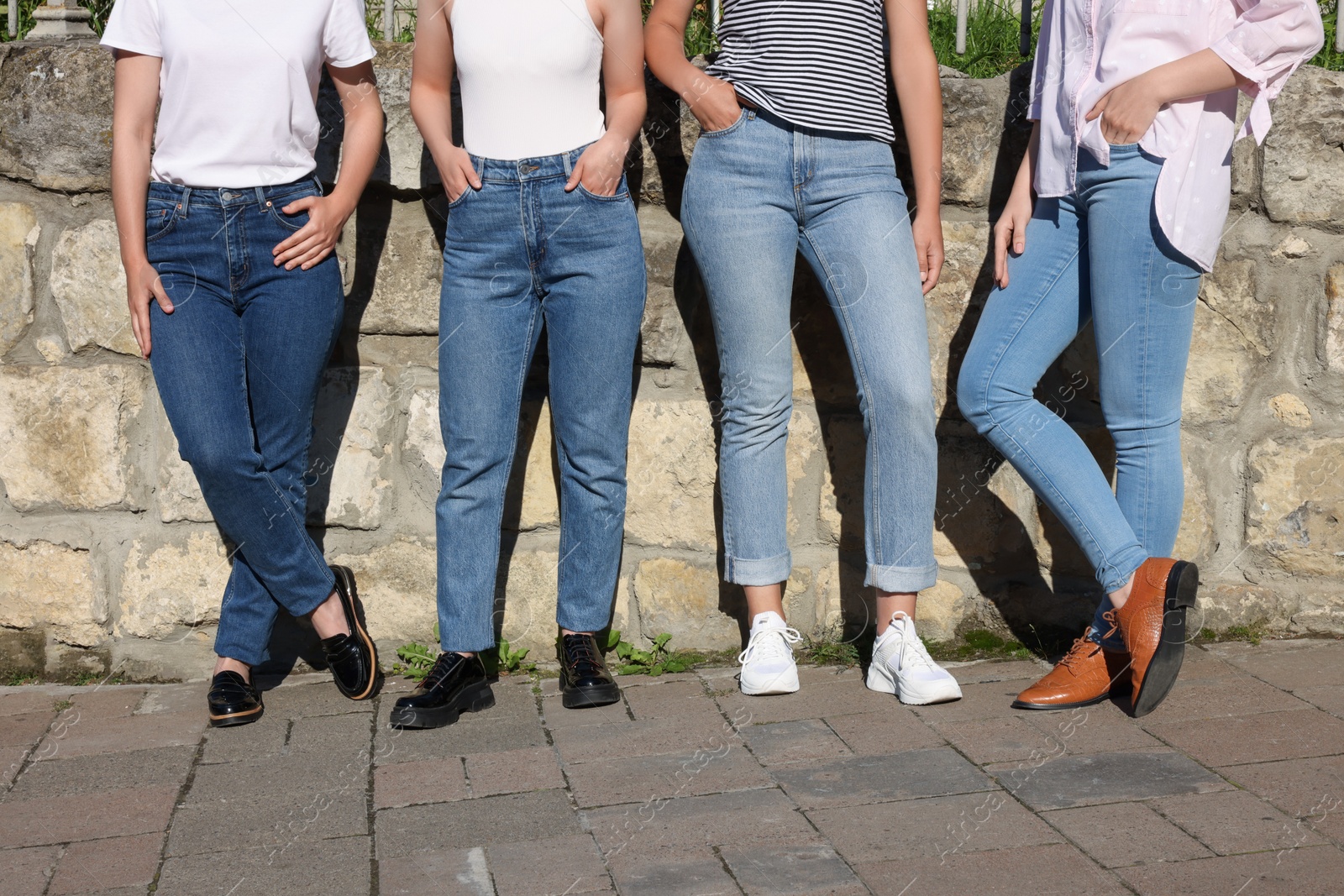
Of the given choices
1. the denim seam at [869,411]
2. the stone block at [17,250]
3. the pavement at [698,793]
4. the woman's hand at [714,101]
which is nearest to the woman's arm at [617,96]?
the woman's hand at [714,101]

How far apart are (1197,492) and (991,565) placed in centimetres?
57

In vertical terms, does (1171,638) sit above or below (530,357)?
below

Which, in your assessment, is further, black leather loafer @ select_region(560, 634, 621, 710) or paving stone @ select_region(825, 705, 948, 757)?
black leather loafer @ select_region(560, 634, 621, 710)

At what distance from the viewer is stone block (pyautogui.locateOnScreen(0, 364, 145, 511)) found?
311 cm

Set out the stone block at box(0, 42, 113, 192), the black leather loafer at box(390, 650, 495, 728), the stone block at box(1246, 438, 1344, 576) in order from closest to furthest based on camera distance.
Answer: the black leather loafer at box(390, 650, 495, 728)
the stone block at box(0, 42, 113, 192)
the stone block at box(1246, 438, 1344, 576)

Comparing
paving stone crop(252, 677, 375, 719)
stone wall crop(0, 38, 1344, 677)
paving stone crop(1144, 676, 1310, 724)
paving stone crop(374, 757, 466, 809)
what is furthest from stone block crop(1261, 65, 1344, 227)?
paving stone crop(252, 677, 375, 719)

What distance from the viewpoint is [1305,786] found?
7.61 ft

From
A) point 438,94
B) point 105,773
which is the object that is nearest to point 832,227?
point 438,94

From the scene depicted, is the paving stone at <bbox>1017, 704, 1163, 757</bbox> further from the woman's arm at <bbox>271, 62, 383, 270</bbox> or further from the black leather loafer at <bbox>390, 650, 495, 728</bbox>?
the woman's arm at <bbox>271, 62, 383, 270</bbox>

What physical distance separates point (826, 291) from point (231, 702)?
165 cm

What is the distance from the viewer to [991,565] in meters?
3.31

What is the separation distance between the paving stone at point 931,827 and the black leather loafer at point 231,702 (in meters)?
1.36

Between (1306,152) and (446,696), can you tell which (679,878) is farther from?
(1306,152)

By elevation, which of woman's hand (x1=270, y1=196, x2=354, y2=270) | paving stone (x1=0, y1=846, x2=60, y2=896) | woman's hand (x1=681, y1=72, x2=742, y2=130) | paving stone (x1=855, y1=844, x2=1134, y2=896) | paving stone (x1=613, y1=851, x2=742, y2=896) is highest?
woman's hand (x1=681, y1=72, x2=742, y2=130)
